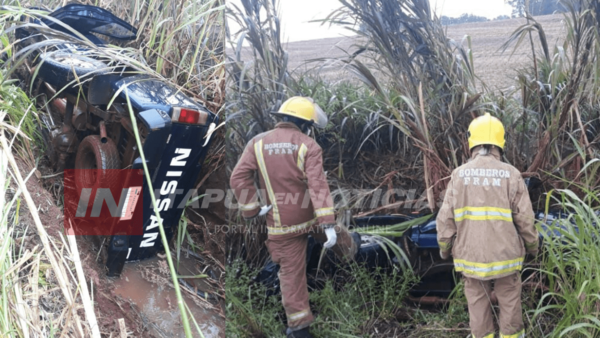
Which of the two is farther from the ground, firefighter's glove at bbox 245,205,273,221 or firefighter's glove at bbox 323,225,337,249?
firefighter's glove at bbox 245,205,273,221

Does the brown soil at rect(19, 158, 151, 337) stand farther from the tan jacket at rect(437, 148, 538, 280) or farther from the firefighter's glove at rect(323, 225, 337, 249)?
the tan jacket at rect(437, 148, 538, 280)

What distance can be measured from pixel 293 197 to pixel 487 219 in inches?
36.8

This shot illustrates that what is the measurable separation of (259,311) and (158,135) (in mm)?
1008

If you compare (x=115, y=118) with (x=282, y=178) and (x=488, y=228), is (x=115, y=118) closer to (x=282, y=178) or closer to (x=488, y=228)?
(x=282, y=178)

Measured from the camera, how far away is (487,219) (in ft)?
8.27

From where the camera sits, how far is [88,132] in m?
3.38

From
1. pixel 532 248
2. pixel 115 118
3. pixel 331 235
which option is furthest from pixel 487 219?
pixel 115 118

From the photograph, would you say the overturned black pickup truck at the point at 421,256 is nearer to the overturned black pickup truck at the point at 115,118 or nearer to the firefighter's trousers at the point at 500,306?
the firefighter's trousers at the point at 500,306

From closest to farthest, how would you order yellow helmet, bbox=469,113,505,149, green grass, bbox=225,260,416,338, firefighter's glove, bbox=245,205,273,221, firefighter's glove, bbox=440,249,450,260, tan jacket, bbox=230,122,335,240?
yellow helmet, bbox=469,113,505,149 < firefighter's glove, bbox=440,249,450,260 < green grass, bbox=225,260,416,338 < tan jacket, bbox=230,122,335,240 < firefighter's glove, bbox=245,205,273,221

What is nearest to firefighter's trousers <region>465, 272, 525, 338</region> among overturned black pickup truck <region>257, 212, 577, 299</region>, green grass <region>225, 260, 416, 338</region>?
overturned black pickup truck <region>257, 212, 577, 299</region>

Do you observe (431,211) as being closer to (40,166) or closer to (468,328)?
(468,328)

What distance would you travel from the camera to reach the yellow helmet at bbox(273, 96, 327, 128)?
2.73 meters

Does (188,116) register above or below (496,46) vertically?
below

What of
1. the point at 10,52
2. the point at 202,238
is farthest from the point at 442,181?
the point at 10,52
